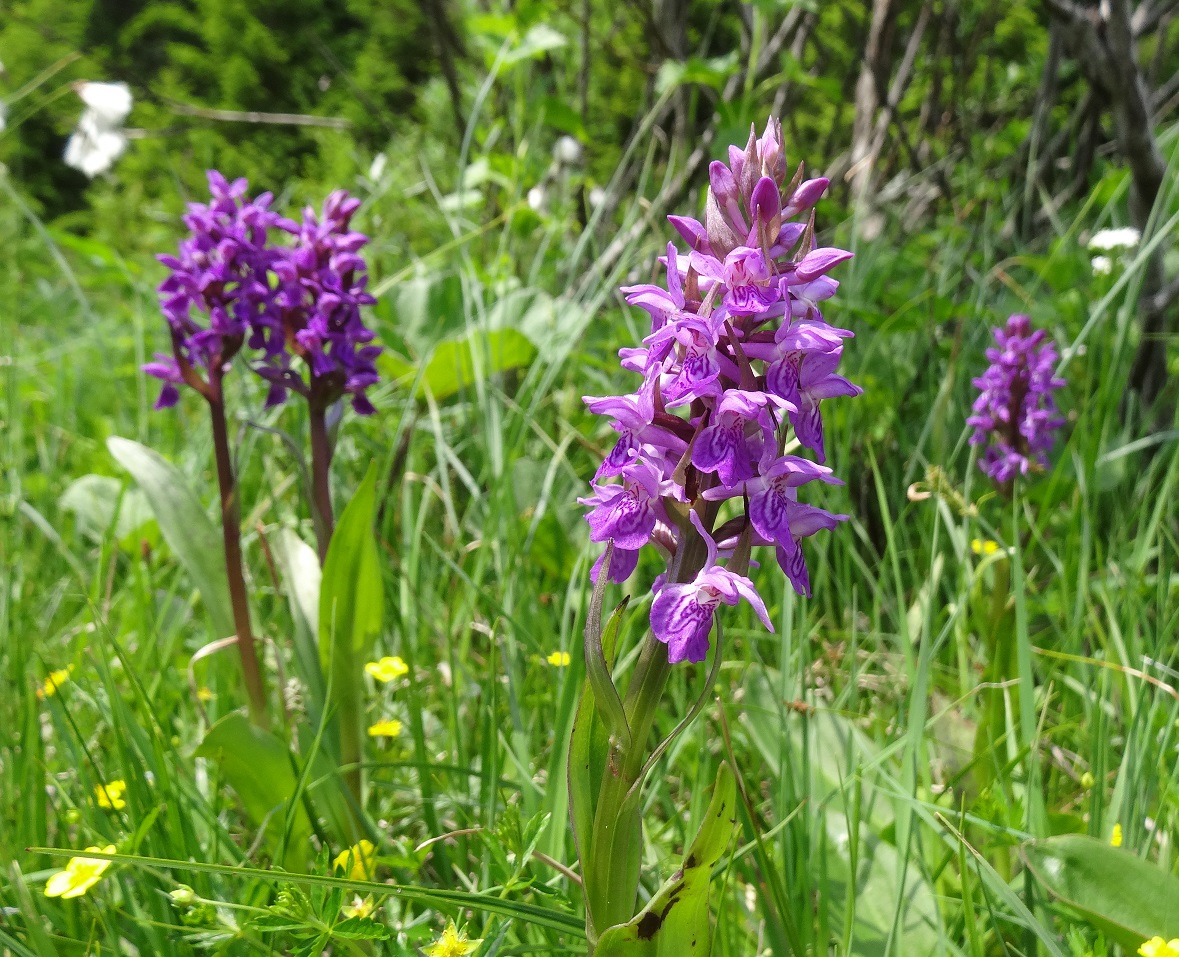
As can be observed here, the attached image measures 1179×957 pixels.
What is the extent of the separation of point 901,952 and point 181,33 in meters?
22.1

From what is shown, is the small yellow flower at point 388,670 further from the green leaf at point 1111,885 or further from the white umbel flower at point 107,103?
the white umbel flower at point 107,103

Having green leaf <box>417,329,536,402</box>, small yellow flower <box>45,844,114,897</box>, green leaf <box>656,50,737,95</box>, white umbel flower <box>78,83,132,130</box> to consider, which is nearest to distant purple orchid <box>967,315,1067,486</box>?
green leaf <box>656,50,737,95</box>

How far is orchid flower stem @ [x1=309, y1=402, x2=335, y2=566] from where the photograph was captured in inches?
58.8

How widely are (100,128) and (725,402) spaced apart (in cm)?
227

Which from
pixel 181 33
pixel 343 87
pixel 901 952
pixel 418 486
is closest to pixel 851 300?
pixel 418 486

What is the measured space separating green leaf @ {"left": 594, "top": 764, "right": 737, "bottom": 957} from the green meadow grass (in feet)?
0.26

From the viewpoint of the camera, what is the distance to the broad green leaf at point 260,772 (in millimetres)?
1180

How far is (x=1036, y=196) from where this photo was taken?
3.85 m

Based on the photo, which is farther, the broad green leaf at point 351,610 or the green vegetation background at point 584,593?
the broad green leaf at point 351,610

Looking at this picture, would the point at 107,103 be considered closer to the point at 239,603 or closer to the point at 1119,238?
the point at 239,603

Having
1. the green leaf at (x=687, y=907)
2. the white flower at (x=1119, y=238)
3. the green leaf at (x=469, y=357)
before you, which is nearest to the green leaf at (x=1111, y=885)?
the green leaf at (x=687, y=907)

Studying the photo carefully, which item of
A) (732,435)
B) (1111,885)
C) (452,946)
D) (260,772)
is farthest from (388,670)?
(1111,885)

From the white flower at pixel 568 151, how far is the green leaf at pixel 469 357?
0.92m

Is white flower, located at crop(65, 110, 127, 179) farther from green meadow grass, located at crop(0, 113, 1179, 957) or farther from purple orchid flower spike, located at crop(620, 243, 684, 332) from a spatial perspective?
purple orchid flower spike, located at crop(620, 243, 684, 332)
